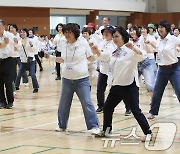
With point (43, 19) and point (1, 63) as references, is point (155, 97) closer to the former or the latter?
point (1, 63)

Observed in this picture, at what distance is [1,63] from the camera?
1198 centimetres

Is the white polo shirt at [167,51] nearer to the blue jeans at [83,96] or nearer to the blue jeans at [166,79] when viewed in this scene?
the blue jeans at [166,79]

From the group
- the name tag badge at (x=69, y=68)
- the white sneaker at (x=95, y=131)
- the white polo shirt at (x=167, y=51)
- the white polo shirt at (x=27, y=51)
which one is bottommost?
the white sneaker at (x=95, y=131)

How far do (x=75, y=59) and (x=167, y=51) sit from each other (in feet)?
7.24

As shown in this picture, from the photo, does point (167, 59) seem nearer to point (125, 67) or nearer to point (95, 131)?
point (125, 67)

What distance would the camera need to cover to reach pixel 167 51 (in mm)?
9930

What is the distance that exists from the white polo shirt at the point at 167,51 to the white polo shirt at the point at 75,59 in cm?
182

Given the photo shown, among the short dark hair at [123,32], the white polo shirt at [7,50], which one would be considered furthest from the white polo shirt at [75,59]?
the white polo shirt at [7,50]

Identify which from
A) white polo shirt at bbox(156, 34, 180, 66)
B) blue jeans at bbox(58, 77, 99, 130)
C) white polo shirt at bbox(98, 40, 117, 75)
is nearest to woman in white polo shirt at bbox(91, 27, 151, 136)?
blue jeans at bbox(58, 77, 99, 130)

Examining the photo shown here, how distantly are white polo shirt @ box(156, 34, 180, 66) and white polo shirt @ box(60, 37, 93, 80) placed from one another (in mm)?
1824

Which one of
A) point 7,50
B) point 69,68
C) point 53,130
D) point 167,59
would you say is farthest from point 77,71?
point 7,50

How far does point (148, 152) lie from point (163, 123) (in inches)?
106

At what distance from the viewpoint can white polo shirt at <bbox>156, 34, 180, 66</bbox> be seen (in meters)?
9.90

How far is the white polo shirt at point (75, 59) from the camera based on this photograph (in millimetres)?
8609
